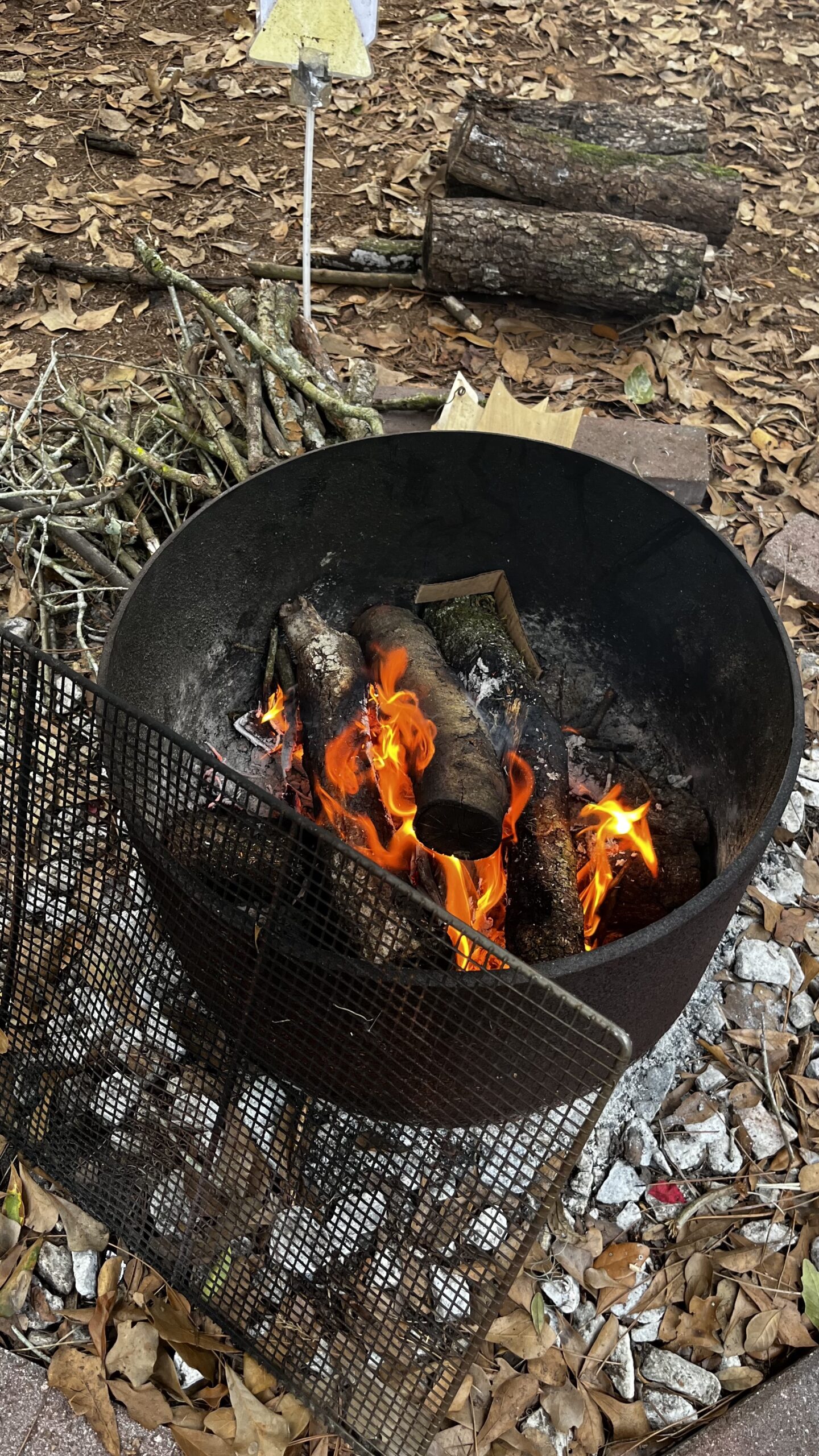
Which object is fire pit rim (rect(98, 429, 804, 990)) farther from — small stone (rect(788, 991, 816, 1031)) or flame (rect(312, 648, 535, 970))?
small stone (rect(788, 991, 816, 1031))

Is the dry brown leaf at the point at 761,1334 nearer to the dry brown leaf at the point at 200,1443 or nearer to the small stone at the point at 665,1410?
the small stone at the point at 665,1410

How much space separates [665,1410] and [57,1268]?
4.04ft

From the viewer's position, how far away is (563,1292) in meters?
2.25

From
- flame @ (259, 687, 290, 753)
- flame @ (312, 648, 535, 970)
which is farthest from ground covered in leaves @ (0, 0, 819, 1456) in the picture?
flame @ (259, 687, 290, 753)

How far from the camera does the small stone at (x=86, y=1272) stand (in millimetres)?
2234

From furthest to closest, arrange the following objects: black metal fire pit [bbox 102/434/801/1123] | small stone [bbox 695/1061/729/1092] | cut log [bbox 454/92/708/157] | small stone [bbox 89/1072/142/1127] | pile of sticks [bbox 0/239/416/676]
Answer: cut log [bbox 454/92/708/157] < pile of sticks [bbox 0/239/416/676] < small stone [bbox 695/1061/729/1092] < small stone [bbox 89/1072/142/1127] < black metal fire pit [bbox 102/434/801/1123]

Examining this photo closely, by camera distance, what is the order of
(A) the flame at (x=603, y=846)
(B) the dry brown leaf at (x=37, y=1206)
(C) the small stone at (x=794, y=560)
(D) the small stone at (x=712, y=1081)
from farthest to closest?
(C) the small stone at (x=794, y=560)
(D) the small stone at (x=712, y=1081)
(A) the flame at (x=603, y=846)
(B) the dry brown leaf at (x=37, y=1206)

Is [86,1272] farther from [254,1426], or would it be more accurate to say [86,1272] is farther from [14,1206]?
[254,1426]

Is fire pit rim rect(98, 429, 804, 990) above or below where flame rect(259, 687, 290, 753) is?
above

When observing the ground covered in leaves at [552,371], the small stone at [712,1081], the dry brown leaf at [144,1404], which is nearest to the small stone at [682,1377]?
the ground covered in leaves at [552,371]

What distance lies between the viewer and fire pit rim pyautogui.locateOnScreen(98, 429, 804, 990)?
5.37ft

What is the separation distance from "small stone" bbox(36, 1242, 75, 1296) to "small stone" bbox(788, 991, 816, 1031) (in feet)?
5.62

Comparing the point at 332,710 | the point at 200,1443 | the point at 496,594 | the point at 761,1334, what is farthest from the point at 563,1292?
the point at 496,594

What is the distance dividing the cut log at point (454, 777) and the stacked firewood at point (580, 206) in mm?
2426
